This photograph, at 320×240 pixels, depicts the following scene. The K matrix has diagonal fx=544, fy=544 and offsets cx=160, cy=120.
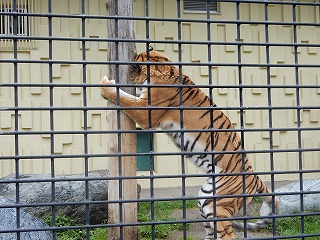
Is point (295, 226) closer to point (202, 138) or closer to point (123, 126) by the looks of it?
point (202, 138)

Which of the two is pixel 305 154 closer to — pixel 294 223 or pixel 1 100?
pixel 294 223

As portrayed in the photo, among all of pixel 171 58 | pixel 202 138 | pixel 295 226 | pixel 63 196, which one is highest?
pixel 171 58

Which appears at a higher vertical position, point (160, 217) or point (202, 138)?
point (202, 138)

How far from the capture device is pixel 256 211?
7.02 m

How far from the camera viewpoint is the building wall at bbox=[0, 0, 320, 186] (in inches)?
325

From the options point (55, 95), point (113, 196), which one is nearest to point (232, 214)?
point (113, 196)

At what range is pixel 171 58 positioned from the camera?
8953 mm

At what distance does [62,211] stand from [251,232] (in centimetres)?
210

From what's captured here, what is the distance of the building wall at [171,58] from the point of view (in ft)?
27.1

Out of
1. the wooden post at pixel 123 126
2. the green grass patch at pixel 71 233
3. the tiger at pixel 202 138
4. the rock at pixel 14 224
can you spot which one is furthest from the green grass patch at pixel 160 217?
the rock at pixel 14 224

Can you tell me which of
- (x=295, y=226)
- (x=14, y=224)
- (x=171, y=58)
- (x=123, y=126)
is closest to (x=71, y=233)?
(x=123, y=126)

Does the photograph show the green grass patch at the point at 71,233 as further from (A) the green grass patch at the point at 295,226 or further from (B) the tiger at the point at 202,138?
(A) the green grass patch at the point at 295,226

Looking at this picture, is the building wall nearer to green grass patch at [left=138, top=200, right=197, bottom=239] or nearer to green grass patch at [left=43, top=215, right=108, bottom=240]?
green grass patch at [left=138, top=200, right=197, bottom=239]

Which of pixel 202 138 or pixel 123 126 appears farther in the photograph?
pixel 202 138
